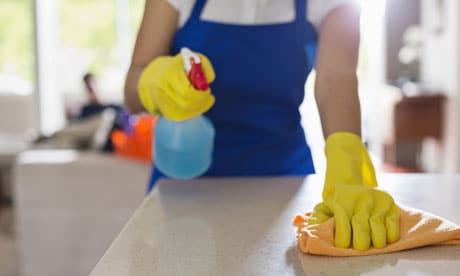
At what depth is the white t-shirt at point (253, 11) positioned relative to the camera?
1.39 meters

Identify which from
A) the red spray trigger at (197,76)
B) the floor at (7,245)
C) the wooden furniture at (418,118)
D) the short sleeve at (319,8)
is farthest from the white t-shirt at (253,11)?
the wooden furniture at (418,118)

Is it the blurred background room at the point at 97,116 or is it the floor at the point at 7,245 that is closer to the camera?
the blurred background room at the point at 97,116

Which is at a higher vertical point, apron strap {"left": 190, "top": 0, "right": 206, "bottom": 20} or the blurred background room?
apron strap {"left": 190, "top": 0, "right": 206, "bottom": 20}

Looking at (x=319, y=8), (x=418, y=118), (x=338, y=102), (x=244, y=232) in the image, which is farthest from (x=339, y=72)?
(x=418, y=118)

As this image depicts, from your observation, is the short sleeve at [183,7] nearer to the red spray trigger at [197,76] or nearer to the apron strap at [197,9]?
the apron strap at [197,9]

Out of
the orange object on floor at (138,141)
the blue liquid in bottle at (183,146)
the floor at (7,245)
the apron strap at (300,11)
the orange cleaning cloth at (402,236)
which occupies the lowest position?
the floor at (7,245)

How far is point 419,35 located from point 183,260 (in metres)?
5.64

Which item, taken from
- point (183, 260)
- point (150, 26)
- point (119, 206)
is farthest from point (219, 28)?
point (119, 206)

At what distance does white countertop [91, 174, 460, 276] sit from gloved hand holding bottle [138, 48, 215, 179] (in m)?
0.04

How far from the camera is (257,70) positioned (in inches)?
56.9

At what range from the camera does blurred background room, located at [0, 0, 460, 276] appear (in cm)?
292

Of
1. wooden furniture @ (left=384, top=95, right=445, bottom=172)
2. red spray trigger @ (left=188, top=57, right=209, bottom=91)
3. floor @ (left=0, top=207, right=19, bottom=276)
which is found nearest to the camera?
red spray trigger @ (left=188, top=57, right=209, bottom=91)

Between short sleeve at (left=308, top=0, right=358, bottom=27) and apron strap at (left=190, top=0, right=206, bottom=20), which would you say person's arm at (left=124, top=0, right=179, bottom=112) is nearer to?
apron strap at (left=190, top=0, right=206, bottom=20)

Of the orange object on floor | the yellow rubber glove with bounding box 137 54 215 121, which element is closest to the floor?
the orange object on floor
